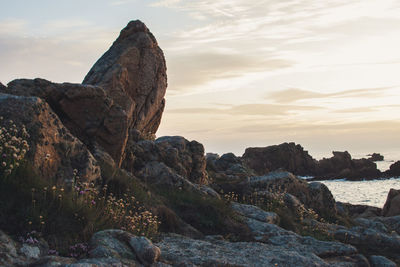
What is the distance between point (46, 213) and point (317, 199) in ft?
63.8

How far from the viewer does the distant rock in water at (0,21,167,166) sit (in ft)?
47.8

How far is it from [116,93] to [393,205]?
78.7ft

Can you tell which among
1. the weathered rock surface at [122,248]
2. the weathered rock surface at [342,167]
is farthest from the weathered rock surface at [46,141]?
the weathered rock surface at [342,167]

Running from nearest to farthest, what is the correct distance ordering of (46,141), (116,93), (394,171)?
(46,141) < (116,93) < (394,171)

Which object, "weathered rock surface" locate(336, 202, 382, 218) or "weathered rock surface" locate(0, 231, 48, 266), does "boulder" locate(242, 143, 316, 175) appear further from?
"weathered rock surface" locate(0, 231, 48, 266)

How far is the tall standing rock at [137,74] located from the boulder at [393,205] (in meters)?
20.1

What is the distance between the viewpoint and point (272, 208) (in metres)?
18.0

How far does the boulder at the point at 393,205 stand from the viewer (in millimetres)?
32812

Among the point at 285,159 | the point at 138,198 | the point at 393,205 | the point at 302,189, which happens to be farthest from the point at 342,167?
the point at 138,198

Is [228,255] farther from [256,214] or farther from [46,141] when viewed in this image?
[256,214]

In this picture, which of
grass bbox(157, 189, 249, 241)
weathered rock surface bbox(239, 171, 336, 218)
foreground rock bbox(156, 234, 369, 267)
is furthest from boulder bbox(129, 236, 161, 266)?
weathered rock surface bbox(239, 171, 336, 218)

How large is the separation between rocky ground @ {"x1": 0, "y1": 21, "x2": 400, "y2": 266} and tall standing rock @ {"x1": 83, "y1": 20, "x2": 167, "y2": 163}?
10cm

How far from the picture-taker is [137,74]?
96.3ft

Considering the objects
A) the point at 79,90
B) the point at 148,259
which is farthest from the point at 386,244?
the point at 79,90
